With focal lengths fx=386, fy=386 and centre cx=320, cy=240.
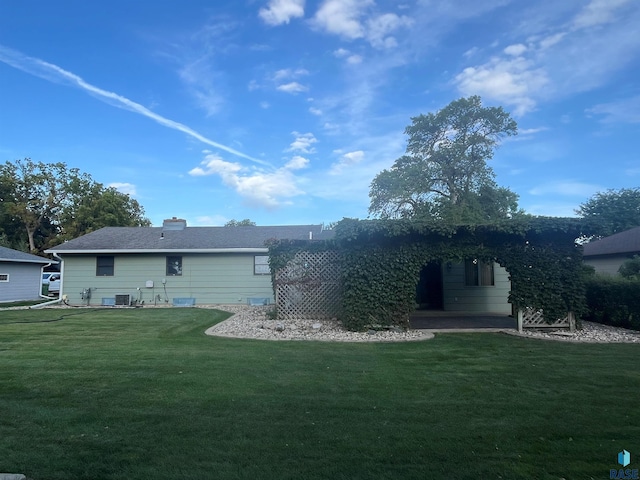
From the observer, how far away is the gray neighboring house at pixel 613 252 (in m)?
→ 15.9

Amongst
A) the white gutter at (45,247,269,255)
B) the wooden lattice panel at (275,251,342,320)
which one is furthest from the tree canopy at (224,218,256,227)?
the wooden lattice panel at (275,251,342,320)

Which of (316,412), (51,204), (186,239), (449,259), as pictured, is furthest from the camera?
(51,204)

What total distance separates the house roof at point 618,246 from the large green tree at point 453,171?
8.65 metres

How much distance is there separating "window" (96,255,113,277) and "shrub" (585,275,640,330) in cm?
1745

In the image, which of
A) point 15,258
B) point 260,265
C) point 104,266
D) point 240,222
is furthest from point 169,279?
point 240,222

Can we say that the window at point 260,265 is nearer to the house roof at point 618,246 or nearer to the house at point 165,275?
the house at point 165,275

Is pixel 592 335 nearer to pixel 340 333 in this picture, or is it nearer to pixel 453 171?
pixel 340 333

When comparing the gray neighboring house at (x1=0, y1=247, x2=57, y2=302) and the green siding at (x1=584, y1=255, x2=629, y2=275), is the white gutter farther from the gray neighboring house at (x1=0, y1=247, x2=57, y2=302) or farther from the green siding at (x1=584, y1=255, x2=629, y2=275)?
the green siding at (x1=584, y1=255, x2=629, y2=275)

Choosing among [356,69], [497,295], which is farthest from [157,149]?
[497,295]

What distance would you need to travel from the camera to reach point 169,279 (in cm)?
1684

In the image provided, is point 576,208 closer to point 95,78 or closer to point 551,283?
point 551,283

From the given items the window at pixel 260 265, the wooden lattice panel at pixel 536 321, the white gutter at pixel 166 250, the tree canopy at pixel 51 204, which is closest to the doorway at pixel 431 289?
the wooden lattice panel at pixel 536 321

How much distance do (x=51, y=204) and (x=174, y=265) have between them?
26.5 metres

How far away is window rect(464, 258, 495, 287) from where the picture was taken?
13730mm
